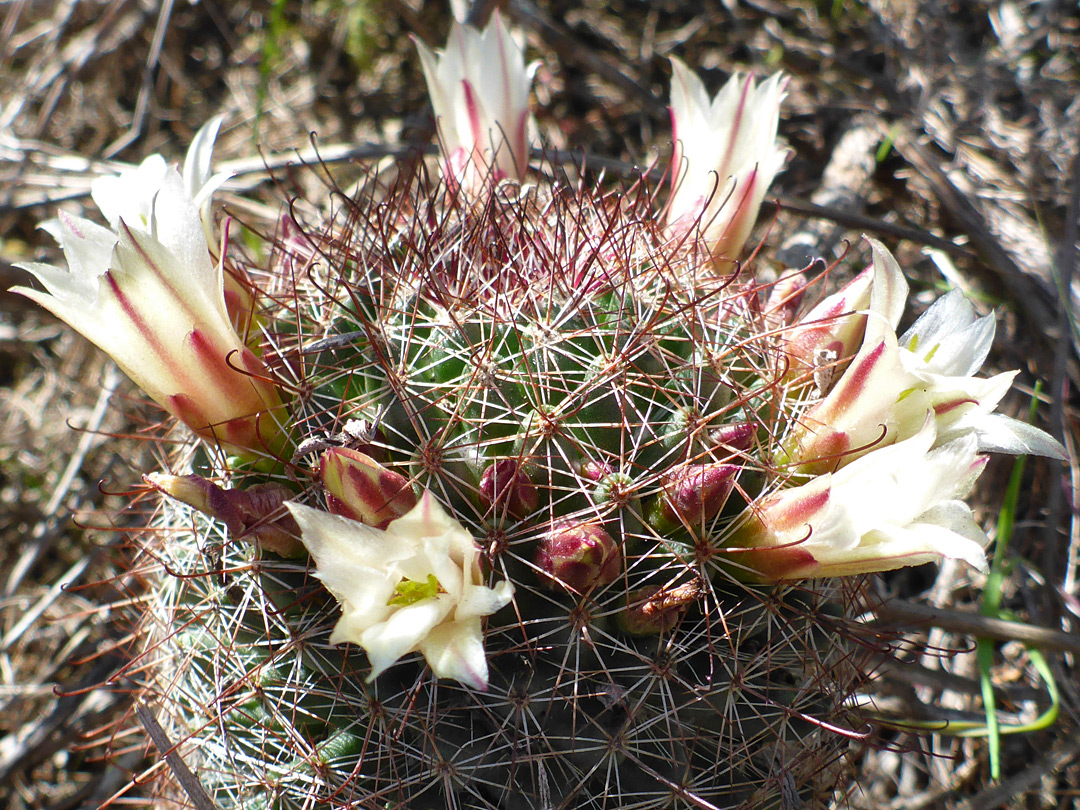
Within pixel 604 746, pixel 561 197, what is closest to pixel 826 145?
pixel 561 197

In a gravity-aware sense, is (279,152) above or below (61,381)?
above

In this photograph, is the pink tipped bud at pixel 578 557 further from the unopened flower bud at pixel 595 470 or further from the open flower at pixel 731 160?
the open flower at pixel 731 160

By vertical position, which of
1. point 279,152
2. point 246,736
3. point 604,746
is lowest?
point 604,746

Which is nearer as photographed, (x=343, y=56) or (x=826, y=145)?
(x=826, y=145)

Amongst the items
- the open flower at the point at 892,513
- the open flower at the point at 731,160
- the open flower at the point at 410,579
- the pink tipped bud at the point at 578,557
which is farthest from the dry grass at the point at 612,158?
the open flower at the point at 410,579

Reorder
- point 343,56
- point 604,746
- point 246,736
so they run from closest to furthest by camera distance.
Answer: point 604,746, point 246,736, point 343,56


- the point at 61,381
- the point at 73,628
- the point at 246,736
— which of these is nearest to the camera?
the point at 246,736

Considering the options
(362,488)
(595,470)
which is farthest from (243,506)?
(595,470)

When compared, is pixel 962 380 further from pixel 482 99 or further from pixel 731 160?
pixel 482 99

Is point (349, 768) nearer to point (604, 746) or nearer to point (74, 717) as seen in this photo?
point (604, 746)
